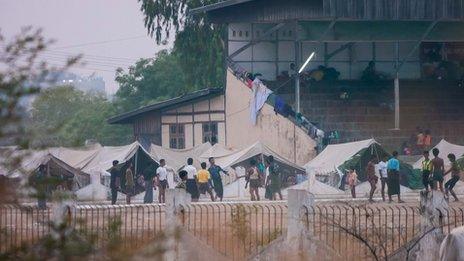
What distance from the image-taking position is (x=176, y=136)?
147ft

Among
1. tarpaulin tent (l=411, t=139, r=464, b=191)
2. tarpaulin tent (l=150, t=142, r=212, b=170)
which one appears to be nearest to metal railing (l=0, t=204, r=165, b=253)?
tarpaulin tent (l=411, t=139, r=464, b=191)

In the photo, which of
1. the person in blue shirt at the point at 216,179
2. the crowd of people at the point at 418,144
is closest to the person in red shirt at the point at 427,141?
the crowd of people at the point at 418,144

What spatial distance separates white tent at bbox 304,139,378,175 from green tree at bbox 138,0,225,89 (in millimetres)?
16746

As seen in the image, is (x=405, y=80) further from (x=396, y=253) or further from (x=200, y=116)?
(x=396, y=253)

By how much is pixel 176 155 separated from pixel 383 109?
736cm

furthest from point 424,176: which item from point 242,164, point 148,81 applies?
point 148,81

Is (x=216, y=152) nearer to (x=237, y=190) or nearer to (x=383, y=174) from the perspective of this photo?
(x=237, y=190)

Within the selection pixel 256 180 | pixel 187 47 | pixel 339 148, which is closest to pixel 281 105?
pixel 339 148

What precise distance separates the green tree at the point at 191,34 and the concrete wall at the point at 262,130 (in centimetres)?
942

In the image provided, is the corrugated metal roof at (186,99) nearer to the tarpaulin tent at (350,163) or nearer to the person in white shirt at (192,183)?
the tarpaulin tent at (350,163)

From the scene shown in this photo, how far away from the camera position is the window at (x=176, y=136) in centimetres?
4462

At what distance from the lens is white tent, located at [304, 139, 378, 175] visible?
34938 mm

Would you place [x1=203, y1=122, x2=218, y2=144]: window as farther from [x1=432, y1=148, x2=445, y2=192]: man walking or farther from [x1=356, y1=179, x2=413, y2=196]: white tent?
[x1=432, y1=148, x2=445, y2=192]: man walking

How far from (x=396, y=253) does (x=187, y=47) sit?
118 ft
